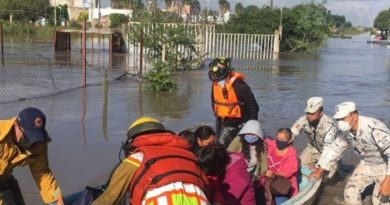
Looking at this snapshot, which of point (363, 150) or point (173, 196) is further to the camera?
point (363, 150)

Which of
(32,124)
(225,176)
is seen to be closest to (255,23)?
(225,176)

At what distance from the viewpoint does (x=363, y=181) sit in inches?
272

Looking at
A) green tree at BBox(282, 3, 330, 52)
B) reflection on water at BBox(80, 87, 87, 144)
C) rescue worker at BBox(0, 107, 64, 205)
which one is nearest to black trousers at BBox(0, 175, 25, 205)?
rescue worker at BBox(0, 107, 64, 205)

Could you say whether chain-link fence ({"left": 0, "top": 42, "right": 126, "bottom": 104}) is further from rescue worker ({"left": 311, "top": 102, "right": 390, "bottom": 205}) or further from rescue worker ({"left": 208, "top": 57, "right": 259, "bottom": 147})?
rescue worker ({"left": 311, "top": 102, "right": 390, "bottom": 205})

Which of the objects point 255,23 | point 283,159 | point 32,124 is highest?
point 255,23

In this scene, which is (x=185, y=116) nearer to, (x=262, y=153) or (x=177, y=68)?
(x=262, y=153)

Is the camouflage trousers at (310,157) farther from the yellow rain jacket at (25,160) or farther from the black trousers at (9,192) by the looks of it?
the black trousers at (9,192)

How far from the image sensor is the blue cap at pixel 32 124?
13.7ft

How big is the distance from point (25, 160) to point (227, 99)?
11.2ft

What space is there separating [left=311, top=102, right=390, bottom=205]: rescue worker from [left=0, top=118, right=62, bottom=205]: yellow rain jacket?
2.98 meters

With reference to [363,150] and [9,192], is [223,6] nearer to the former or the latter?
[363,150]

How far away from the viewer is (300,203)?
5.58 m

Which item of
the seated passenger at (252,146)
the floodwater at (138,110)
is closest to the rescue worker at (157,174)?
the seated passenger at (252,146)

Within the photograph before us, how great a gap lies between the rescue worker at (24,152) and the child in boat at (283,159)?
2756 millimetres
